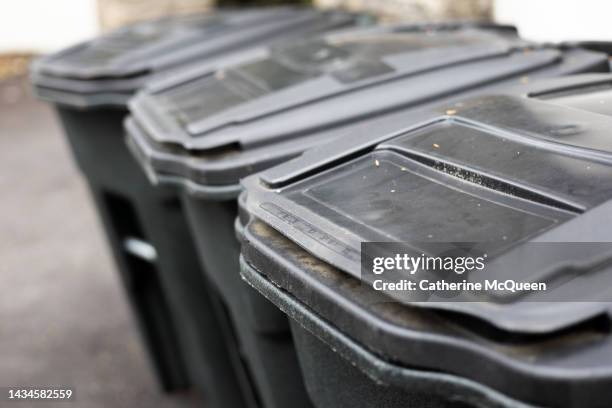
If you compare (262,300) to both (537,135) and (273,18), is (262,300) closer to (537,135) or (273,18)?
(537,135)

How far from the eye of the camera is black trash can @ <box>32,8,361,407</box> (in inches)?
112

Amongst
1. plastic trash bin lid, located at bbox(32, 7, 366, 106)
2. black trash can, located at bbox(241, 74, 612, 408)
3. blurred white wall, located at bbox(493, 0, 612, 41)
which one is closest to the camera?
black trash can, located at bbox(241, 74, 612, 408)

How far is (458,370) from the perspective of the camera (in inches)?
41.6

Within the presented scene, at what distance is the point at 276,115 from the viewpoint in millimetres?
2070

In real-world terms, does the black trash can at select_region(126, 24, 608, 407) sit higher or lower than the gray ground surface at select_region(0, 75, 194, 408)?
higher

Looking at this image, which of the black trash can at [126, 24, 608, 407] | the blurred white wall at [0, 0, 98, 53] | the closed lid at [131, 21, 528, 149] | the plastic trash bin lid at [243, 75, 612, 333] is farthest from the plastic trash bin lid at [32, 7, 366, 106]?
the blurred white wall at [0, 0, 98, 53]

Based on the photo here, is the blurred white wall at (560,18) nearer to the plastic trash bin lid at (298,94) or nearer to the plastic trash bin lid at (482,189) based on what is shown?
the plastic trash bin lid at (298,94)

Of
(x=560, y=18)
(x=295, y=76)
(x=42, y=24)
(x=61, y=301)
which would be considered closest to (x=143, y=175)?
(x=295, y=76)

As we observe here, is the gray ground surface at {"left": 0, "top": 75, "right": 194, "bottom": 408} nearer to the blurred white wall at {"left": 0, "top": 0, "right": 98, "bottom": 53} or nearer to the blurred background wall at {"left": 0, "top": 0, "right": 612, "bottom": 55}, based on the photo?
the blurred background wall at {"left": 0, "top": 0, "right": 612, "bottom": 55}

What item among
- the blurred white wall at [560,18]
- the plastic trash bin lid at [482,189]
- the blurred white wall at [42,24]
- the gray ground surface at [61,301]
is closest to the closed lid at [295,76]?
the plastic trash bin lid at [482,189]

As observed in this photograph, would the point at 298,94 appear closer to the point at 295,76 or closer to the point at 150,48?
the point at 295,76

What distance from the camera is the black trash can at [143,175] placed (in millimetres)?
2846

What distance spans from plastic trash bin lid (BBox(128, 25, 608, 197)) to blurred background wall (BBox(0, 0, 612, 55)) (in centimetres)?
105

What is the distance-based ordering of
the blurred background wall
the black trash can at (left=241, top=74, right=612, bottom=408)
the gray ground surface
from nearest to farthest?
the black trash can at (left=241, top=74, right=612, bottom=408) → the blurred background wall → the gray ground surface
